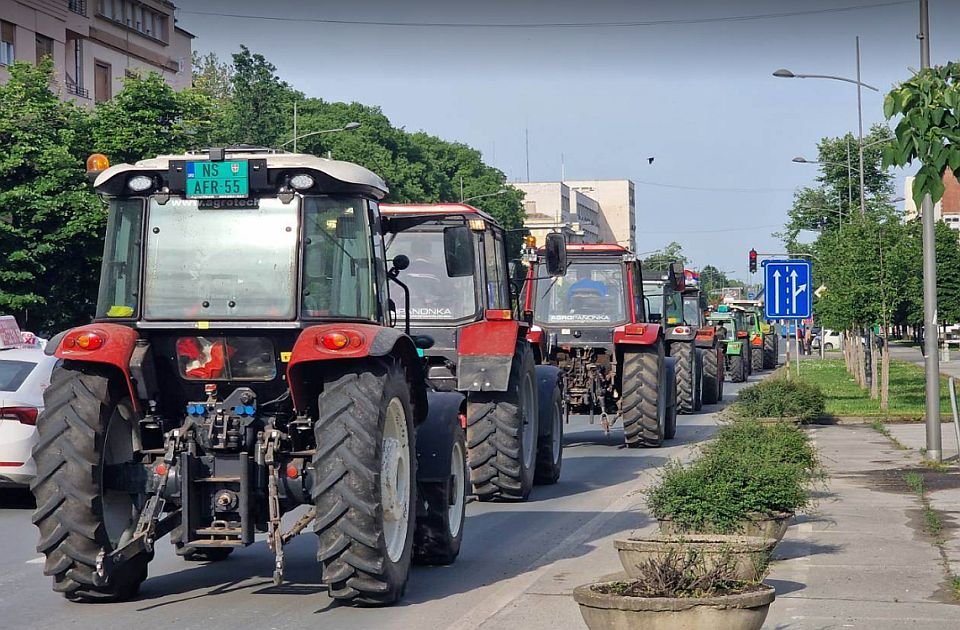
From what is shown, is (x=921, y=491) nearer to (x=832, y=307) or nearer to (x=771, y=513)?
(x=771, y=513)

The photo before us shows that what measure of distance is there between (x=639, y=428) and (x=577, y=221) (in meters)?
156

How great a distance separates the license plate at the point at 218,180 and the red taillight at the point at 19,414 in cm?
599

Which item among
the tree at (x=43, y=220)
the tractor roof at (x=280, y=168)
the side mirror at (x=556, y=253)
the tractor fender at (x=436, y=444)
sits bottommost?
the tractor fender at (x=436, y=444)

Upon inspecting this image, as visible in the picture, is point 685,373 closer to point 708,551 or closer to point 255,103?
point 708,551

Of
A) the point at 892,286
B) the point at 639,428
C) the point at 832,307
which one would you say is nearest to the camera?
the point at 639,428

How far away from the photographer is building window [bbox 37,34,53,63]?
5166 cm

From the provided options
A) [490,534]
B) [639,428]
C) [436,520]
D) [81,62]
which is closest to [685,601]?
[436,520]

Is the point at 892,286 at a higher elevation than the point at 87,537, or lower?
higher

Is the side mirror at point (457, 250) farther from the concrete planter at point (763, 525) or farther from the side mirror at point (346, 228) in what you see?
the concrete planter at point (763, 525)

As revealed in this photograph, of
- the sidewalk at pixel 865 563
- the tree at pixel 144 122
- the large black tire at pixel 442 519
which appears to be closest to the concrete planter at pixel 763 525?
the sidewalk at pixel 865 563

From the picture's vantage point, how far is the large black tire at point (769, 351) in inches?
2207

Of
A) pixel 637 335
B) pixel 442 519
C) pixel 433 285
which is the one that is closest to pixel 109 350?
pixel 442 519

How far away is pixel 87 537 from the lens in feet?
27.5

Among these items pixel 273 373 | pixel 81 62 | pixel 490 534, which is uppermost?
pixel 81 62
